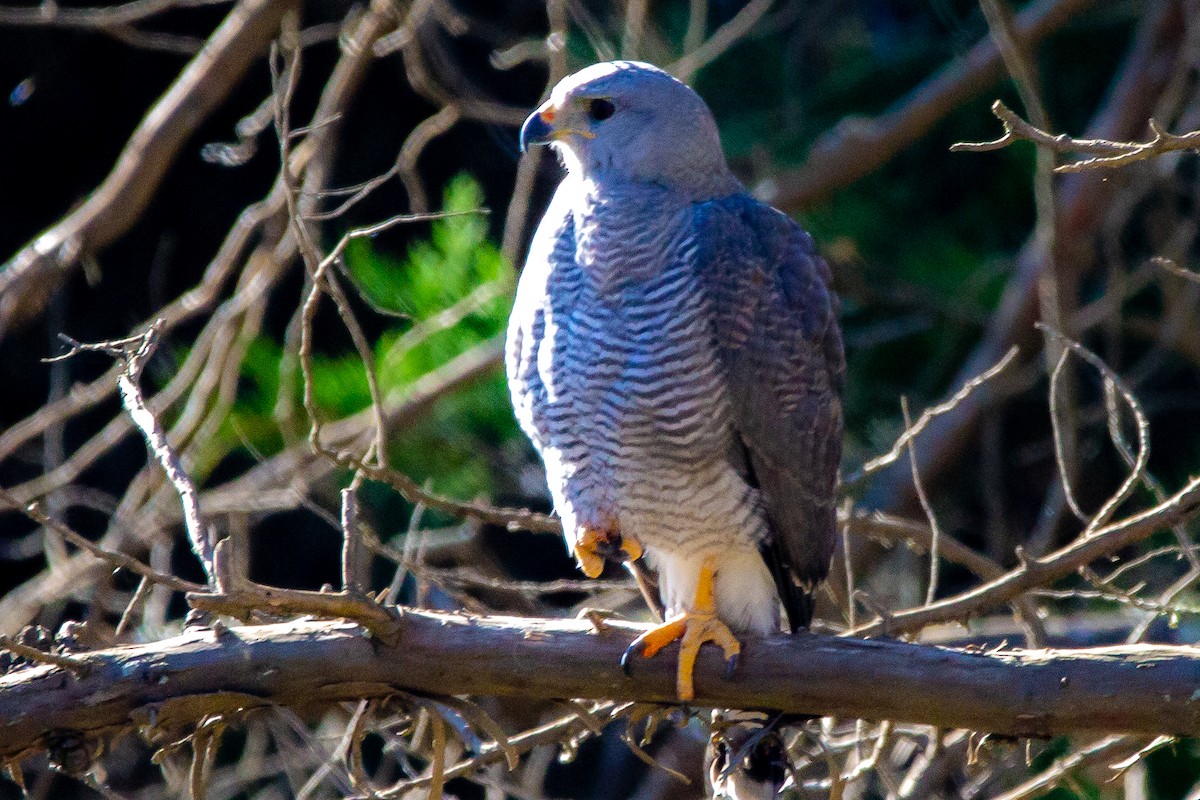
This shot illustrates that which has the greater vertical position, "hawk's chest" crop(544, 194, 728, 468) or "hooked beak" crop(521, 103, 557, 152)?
"hooked beak" crop(521, 103, 557, 152)

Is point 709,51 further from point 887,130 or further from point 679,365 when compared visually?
point 679,365

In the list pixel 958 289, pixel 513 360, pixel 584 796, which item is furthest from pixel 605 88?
pixel 584 796

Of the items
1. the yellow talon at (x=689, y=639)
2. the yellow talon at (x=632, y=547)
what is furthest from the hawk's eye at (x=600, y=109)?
the yellow talon at (x=689, y=639)

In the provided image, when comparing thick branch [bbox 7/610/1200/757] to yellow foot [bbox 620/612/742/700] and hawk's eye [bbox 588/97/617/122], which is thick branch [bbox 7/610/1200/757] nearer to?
yellow foot [bbox 620/612/742/700]

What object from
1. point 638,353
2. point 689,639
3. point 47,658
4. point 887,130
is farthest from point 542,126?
point 887,130

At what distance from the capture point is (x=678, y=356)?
110 inches

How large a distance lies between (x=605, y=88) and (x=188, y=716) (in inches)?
59.9

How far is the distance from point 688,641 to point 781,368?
0.59m

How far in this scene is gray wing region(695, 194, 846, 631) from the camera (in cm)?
284

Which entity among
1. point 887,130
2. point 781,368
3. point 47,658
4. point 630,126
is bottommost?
point 47,658

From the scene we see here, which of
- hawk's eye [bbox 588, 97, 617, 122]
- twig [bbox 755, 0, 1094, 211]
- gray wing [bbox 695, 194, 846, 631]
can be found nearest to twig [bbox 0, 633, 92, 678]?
gray wing [bbox 695, 194, 846, 631]

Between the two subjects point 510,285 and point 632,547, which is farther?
point 510,285

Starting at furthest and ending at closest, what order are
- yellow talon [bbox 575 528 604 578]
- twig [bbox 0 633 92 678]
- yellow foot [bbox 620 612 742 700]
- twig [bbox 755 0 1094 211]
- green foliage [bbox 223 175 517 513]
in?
twig [bbox 755 0 1094 211]
green foliage [bbox 223 175 517 513]
yellow talon [bbox 575 528 604 578]
yellow foot [bbox 620 612 742 700]
twig [bbox 0 633 92 678]

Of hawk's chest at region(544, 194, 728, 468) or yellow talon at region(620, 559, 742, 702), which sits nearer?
yellow talon at region(620, 559, 742, 702)
